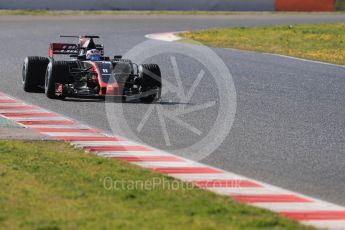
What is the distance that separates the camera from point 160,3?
44.2 m

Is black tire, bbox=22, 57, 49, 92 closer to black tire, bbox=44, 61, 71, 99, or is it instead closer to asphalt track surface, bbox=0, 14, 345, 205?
asphalt track surface, bbox=0, 14, 345, 205

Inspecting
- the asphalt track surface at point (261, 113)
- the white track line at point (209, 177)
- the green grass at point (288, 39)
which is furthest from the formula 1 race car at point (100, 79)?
the green grass at point (288, 39)

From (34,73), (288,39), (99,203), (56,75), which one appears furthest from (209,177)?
(288,39)

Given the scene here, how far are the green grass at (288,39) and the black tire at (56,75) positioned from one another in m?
11.0

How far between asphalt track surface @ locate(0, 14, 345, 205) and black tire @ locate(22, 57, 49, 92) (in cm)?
25

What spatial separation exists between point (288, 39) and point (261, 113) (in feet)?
56.5

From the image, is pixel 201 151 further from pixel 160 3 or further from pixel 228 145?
pixel 160 3

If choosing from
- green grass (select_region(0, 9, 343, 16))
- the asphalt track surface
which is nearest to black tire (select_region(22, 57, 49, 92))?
the asphalt track surface

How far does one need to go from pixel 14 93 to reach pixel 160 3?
2742cm

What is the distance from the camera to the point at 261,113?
49.6ft

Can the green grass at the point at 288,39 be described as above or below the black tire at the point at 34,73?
below

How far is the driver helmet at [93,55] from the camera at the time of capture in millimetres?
16516

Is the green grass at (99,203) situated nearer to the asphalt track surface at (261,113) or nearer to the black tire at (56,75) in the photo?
the asphalt track surface at (261,113)

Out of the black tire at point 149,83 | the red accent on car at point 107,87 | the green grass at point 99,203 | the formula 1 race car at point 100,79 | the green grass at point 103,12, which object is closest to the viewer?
the green grass at point 99,203
